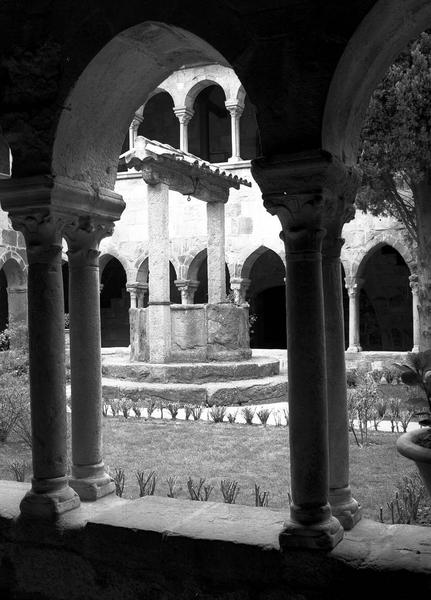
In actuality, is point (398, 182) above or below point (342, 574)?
above

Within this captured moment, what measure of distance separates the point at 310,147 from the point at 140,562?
2.05m

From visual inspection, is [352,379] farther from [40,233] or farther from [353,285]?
[40,233]

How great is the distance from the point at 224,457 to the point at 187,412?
1915 mm

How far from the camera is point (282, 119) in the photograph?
3.07 meters

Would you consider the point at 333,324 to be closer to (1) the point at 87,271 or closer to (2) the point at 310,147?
(2) the point at 310,147

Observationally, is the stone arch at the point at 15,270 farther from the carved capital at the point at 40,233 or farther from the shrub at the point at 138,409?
the carved capital at the point at 40,233

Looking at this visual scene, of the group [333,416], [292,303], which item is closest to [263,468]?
[333,416]

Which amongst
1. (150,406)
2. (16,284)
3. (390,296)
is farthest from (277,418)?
(390,296)

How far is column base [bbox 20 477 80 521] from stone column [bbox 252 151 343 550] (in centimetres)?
115

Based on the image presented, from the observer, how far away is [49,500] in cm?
351

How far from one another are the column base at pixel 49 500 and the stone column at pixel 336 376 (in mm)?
1313

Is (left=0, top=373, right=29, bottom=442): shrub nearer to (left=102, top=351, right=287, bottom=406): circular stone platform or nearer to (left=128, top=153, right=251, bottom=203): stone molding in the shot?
(left=102, top=351, right=287, bottom=406): circular stone platform

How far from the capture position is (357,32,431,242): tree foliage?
27.1ft

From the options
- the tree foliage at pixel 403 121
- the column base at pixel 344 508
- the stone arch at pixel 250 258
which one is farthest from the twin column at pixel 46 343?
the stone arch at pixel 250 258
